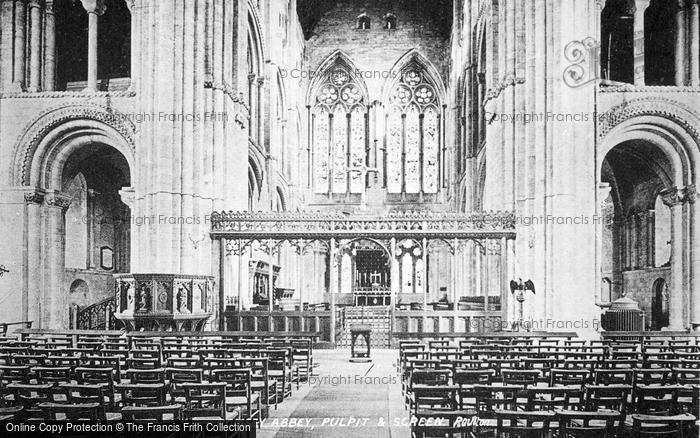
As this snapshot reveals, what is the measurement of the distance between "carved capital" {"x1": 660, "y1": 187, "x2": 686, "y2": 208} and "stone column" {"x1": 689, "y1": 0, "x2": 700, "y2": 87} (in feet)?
10.7

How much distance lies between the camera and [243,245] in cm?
2128

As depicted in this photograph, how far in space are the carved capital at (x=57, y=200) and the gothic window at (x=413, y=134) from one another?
80.1ft

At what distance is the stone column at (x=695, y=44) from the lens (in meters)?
21.7

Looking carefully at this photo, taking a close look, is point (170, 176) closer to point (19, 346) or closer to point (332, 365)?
point (332, 365)

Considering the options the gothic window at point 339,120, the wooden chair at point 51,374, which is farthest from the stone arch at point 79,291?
the gothic window at point 339,120

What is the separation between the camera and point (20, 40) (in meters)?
22.2

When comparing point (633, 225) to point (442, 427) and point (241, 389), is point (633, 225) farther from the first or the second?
point (442, 427)

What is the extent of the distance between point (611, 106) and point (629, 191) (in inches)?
303

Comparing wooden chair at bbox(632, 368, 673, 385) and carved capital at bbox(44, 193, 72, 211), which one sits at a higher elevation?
→ carved capital at bbox(44, 193, 72, 211)

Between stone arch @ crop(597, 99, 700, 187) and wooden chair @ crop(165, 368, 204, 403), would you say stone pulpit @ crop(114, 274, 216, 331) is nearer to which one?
wooden chair @ crop(165, 368, 204, 403)

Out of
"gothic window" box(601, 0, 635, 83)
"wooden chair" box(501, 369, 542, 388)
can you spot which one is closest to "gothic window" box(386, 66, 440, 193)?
"gothic window" box(601, 0, 635, 83)

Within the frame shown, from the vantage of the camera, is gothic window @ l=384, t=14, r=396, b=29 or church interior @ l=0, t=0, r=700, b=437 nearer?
church interior @ l=0, t=0, r=700, b=437

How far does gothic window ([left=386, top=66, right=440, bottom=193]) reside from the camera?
44.3 meters

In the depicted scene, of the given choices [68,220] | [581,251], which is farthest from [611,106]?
[68,220]
